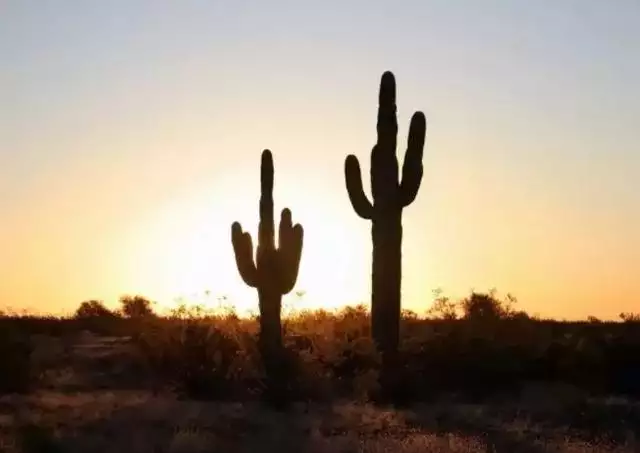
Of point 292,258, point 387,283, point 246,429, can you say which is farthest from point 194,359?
point 246,429

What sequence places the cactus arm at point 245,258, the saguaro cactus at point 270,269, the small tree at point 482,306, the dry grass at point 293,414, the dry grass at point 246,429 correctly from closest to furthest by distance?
the dry grass at point 246,429 → the dry grass at point 293,414 → the saguaro cactus at point 270,269 → the cactus arm at point 245,258 → the small tree at point 482,306

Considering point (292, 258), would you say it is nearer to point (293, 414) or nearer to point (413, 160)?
point (413, 160)

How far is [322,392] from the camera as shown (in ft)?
82.3

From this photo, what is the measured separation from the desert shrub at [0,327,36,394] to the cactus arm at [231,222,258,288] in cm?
542

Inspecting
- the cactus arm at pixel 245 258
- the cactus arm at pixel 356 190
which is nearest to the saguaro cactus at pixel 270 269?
the cactus arm at pixel 245 258

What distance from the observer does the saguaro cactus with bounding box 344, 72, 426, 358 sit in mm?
28062

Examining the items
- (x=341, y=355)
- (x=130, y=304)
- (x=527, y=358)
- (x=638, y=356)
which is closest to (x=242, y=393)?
(x=341, y=355)

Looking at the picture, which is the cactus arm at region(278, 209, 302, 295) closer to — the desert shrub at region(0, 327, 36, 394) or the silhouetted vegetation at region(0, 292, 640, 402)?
the silhouetted vegetation at region(0, 292, 640, 402)

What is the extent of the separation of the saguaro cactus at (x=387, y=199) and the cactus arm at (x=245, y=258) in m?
2.89

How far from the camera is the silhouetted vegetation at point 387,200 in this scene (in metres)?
28.1

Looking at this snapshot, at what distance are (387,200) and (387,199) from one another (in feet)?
0.08

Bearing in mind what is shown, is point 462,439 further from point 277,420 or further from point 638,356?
point 638,356

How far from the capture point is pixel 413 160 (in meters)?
28.0

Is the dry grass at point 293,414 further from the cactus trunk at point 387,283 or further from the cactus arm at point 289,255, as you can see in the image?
the cactus arm at point 289,255
